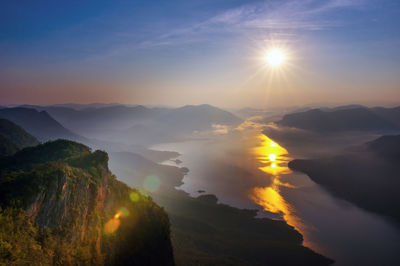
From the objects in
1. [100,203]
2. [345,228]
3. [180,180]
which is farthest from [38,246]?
[180,180]

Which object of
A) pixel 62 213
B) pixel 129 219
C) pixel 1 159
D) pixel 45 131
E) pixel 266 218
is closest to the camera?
pixel 62 213

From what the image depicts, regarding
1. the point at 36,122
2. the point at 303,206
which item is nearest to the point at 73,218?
the point at 303,206

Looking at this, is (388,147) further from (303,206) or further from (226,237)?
(226,237)

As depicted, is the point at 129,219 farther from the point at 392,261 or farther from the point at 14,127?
the point at 14,127

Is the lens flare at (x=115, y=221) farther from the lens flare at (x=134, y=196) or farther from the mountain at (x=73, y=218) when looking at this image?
the lens flare at (x=134, y=196)

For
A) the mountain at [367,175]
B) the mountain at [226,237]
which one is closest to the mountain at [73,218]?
the mountain at [226,237]

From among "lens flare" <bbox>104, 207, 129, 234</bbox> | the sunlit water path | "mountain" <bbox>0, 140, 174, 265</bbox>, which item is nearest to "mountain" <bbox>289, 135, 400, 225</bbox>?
the sunlit water path

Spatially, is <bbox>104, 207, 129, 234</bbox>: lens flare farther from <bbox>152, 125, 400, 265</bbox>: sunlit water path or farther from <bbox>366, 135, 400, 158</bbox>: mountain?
<bbox>366, 135, 400, 158</bbox>: mountain
